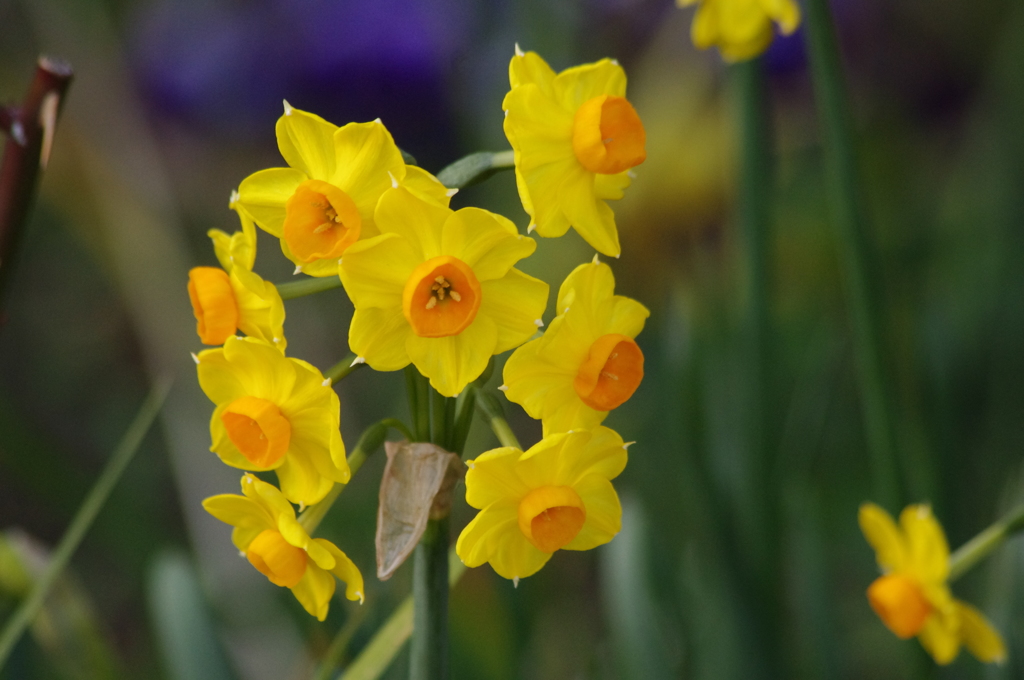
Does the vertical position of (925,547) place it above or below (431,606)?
above

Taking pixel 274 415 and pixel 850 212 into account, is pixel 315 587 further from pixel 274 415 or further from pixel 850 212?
pixel 850 212

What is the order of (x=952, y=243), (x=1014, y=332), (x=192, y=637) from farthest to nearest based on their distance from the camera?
(x=952, y=243) < (x=1014, y=332) < (x=192, y=637)

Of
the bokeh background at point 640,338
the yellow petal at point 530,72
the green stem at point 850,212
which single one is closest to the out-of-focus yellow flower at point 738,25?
the green stem at point 850,212

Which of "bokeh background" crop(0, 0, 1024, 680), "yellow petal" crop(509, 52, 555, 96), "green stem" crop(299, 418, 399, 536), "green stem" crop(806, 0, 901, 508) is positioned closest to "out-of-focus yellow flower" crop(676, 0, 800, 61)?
"green stem" crop(806, 0, 901, 508)

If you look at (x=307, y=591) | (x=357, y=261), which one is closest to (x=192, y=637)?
(x=307, y=591)

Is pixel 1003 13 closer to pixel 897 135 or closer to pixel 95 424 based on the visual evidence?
pixel 897 135

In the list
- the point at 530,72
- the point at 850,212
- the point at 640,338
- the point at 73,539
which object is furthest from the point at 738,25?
the point at 640,338

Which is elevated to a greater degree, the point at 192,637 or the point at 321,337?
the point at 321,337
